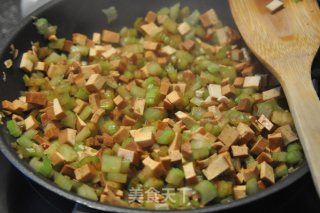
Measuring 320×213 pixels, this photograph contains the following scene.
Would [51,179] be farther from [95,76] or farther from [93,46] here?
[93,46]

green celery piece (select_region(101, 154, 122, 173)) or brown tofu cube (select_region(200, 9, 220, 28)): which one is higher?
brown tofu cube (select_region(200, 9, 220, 28))

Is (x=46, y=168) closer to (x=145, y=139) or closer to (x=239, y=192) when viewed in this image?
(x=145, y=139)

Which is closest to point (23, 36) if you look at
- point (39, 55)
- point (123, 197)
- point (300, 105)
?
point (39, 55)

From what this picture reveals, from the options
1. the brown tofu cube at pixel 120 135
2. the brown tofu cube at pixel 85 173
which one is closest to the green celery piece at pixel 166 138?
the brown tofu cube at pixel 120 135

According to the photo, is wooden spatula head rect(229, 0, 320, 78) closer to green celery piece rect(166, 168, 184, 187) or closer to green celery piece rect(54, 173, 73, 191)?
green celery piece rect(166, 168, 184, 187)

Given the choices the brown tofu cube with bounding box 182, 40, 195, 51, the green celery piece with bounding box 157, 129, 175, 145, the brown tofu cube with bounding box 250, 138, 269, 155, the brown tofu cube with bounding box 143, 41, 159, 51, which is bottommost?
the brown tofu cube with bounding box 250, 138, 269, 155

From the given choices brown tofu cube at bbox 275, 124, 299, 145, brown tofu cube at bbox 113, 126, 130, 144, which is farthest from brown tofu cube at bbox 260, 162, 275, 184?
brown tofu cube at bbox 113, 126, 130, 144
